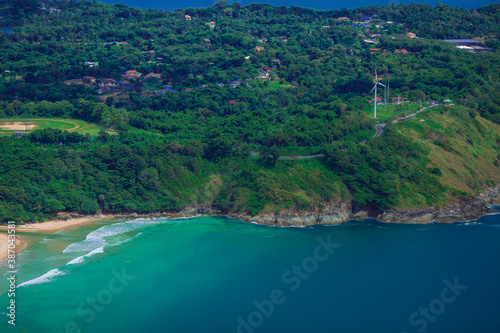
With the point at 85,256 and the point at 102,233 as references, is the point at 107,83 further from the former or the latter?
the point at 85,256

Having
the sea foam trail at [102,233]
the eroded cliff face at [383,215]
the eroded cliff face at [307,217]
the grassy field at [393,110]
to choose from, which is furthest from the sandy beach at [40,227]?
the grassy field at [393,110]

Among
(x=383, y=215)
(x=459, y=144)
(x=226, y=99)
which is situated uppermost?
(x=226, y=99)

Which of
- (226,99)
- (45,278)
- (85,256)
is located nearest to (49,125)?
(226,99)

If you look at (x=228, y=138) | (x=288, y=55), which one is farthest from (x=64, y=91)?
(x=288, y=55)

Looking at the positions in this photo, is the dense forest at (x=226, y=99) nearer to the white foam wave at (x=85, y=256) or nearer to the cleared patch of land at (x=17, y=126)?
the cleared patch of land at (x=17, y=126)

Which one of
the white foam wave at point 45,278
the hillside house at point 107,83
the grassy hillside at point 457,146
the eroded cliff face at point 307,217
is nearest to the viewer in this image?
the white foam wave at point 45,278

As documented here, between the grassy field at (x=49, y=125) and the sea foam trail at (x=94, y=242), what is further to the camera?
the grassy field at (x=49, y=125)

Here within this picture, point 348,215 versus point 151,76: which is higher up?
point 151,76
